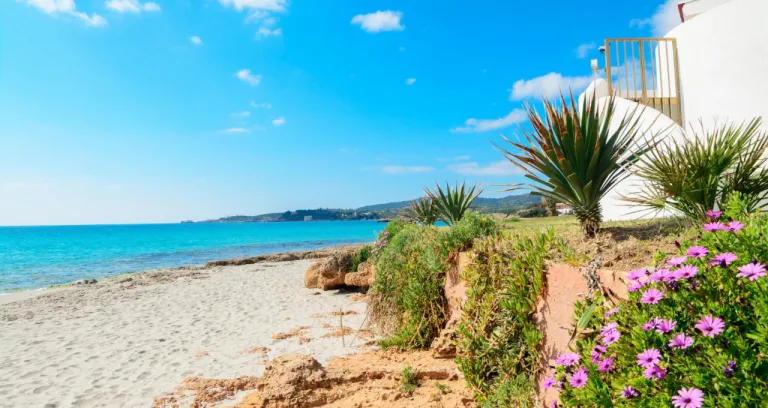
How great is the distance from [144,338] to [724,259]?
28.4 feet

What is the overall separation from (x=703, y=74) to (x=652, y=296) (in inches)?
338

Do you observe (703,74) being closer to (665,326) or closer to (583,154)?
(583,154)

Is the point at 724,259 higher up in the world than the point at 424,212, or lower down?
lower down

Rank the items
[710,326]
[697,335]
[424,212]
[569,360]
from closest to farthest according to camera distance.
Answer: [710,326]
[697,335]
[569,360]
[424,212]

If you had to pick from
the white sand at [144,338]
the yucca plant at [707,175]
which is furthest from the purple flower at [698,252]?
the white sand at [144,338]

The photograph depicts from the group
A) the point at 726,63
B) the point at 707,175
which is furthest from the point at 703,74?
the point at 707,175

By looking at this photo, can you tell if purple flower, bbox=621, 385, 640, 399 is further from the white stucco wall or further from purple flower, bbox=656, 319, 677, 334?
the white stucco wall

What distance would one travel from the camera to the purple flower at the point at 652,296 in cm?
191

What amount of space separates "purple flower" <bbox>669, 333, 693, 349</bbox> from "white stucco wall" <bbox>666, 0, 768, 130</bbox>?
24.0 ft

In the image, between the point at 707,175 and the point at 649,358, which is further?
the point at 707,175

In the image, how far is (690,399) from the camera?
5.28 feet

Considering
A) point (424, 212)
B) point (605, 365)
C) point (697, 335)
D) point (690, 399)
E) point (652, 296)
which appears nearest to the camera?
point (690, 399)

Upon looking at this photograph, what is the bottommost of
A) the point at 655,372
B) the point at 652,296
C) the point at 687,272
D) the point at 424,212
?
the point at 655,372

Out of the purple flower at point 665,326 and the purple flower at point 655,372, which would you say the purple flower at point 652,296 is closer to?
the purple flower at point 665,326
